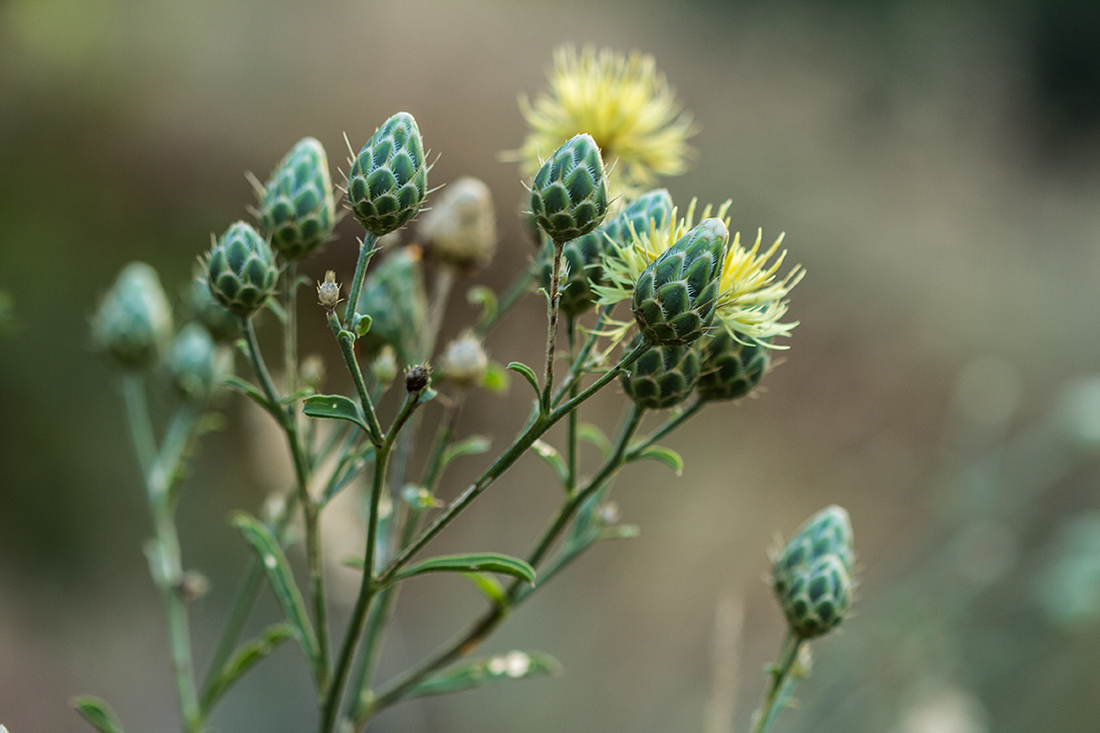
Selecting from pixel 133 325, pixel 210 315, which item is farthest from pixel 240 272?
pixel 133 325

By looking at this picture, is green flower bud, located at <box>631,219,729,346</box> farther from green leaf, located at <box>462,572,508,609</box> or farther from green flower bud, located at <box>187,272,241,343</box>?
green flower bud, located at <box>187,272,241,343</box>

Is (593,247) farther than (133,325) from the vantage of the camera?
No

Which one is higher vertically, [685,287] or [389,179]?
[389,179]

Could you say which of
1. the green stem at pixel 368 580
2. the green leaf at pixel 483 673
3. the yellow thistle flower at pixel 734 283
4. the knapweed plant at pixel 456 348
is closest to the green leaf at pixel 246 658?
the knapweed plant at pixel 456 348

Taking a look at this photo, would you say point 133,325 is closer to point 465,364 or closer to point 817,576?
point 465,364

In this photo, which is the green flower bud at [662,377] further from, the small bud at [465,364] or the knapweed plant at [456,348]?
the small bud at [465,364]

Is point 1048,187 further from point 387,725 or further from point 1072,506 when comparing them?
point 387,725
